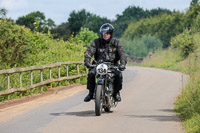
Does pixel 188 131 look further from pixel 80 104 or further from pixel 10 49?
pixel 10 49

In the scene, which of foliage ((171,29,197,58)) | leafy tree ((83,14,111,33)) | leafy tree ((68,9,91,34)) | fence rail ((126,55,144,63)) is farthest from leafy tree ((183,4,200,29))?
leafy tree ((83,14,111,33))

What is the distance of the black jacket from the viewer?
11.1 meters

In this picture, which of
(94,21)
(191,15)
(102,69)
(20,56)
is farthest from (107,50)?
(94,21)

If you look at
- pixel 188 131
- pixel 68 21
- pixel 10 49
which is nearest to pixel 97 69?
pixel 188 131

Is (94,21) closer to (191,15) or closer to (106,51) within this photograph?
(191,15)

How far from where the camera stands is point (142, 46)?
60.5 meters

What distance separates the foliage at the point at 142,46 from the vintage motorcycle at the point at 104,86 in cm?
4769

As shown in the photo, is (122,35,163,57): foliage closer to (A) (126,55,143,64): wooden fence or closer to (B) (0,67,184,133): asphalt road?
(A) (126,55,143,64): wooden fence

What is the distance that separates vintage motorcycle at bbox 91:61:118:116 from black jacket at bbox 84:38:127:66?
0.71 feet

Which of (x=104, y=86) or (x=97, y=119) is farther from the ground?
(x=104, y=86)

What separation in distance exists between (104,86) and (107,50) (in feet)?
3.08

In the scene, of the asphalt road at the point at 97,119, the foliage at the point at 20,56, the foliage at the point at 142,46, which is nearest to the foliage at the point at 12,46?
the foliage at the point at 20,56

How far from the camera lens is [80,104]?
14.1 m

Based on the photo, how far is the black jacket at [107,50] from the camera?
36.5 feet
